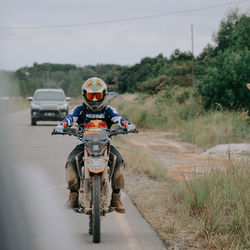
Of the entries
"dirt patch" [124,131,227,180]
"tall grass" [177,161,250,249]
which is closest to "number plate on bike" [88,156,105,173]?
"tall grass" [177,161,250,249]

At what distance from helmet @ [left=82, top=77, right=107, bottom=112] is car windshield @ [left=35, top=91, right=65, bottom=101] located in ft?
72.7

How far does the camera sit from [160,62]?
251ft

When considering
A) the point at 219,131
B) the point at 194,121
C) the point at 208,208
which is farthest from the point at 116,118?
the point at 194,121

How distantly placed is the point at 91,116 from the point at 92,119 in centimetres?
4

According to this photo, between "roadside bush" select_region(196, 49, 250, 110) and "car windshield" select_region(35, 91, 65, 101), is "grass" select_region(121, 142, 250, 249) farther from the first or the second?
"car windshield" select_region(35, 91, 65, 101)

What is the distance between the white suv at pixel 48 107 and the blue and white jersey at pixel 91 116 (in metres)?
20.2

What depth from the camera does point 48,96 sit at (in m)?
27.9

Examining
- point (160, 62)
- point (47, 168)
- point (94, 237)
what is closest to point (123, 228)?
point (94, 237)

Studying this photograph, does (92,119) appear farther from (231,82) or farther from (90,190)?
(231,82)

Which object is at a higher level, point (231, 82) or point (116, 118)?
point (231, 82)

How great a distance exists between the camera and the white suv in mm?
26688

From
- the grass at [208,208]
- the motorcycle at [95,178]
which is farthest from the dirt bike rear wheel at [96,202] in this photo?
the grass at [208,208]

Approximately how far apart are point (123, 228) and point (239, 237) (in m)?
1.50

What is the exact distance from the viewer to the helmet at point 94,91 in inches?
221
